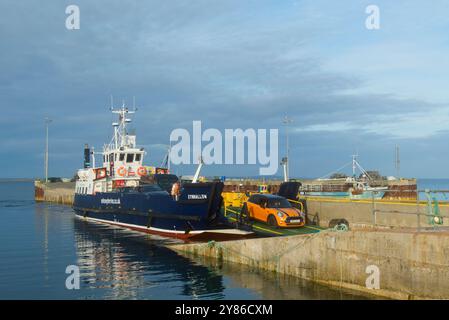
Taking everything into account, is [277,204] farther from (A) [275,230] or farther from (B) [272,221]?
(A) [275,230]

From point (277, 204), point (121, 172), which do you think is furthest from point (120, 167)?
point (277, 204)

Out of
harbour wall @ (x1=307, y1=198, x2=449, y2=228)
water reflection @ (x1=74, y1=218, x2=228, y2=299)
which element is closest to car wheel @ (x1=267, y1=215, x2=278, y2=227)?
harbour wall @ (x1=307, y1=198, x2=449, y2=228)

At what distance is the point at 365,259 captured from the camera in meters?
14.5

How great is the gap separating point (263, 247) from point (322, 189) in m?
50.0

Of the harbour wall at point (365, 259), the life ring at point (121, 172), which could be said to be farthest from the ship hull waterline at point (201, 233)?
the life ring at point (121, 172)

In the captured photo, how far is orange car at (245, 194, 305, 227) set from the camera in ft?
77.8

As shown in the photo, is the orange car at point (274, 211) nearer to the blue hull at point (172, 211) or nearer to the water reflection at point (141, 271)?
the blue hull at point (172, 211)

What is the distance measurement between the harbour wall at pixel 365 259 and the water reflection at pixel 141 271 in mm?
2485

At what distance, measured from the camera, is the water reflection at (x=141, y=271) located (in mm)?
16078

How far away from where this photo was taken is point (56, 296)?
1559cm

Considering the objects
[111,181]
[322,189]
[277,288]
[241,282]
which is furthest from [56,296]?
[322,189]

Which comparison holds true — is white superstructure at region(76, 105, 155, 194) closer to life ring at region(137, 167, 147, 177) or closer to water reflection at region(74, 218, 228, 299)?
life ring at region(137, 167, 147, 177)

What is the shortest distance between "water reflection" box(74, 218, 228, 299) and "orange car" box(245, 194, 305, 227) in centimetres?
544
